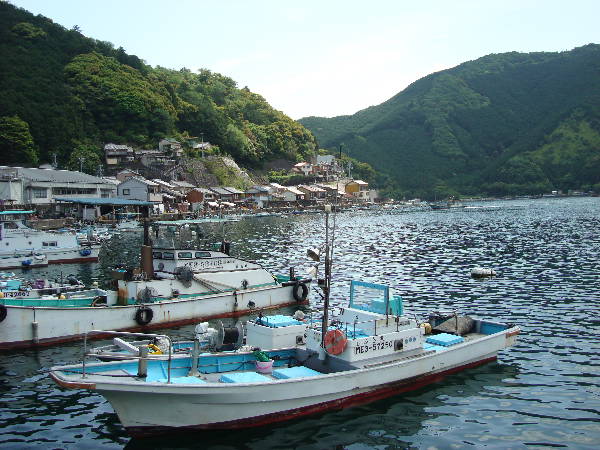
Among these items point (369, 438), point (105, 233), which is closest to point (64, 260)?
point (105, 233)

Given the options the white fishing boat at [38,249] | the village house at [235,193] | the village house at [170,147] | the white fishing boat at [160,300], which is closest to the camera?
the white fishing boat at [160,300]

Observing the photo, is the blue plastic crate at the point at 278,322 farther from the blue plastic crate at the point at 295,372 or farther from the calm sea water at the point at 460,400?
the calm sea water at the point at 460,400

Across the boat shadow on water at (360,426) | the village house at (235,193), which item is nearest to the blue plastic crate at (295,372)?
the boat shadow on water at (360,426)

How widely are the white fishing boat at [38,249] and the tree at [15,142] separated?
2190 inches

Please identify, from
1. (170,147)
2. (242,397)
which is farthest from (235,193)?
(242,397)

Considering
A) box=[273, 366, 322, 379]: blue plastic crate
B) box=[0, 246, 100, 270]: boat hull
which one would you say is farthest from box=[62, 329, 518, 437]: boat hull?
box=[0, 246, 100, 270]: boat hull

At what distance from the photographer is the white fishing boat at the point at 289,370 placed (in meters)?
14.5

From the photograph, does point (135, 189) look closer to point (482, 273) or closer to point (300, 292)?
point (482, 273)

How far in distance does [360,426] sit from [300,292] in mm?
16834

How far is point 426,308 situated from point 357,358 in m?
15.6

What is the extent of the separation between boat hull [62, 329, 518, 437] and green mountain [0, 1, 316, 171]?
103001 millimetres

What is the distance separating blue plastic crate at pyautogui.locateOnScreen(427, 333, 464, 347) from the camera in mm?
20266

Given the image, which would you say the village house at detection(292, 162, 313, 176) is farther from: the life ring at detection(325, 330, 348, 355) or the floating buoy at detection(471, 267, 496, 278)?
the life ring at detection(325, 330, 348, 355)

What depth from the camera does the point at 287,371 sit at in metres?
16.7
